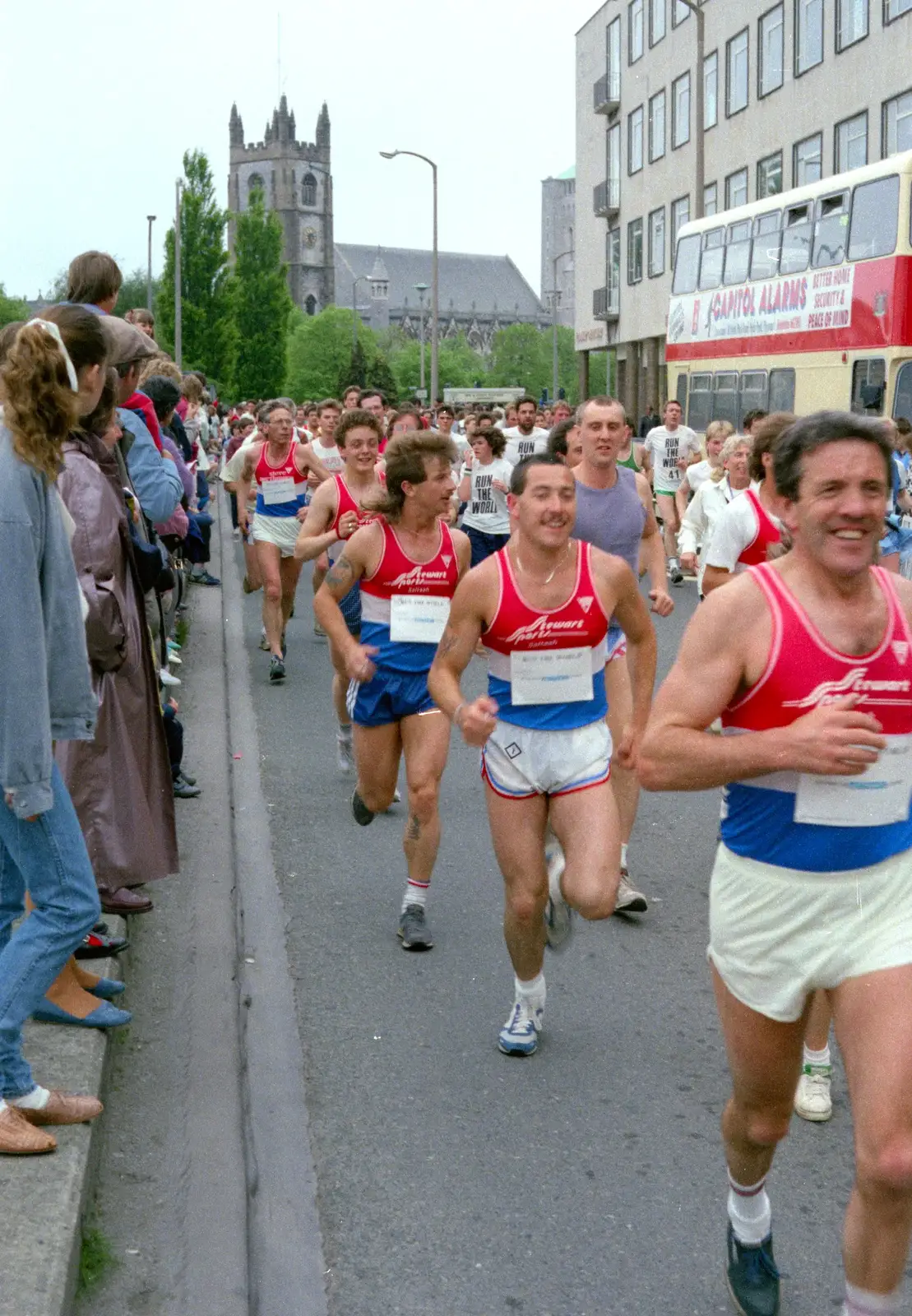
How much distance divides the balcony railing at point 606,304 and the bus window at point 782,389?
33406 millimetres

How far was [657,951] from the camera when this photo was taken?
20.6 ft

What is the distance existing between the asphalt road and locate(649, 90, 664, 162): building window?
4639 cm

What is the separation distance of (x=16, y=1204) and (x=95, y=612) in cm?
214

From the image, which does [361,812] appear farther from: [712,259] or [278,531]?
[712,259]

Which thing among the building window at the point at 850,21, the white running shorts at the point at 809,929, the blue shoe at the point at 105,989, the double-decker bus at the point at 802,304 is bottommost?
the blue shoe at the point at 105,989

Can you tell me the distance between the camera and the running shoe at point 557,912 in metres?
5.21

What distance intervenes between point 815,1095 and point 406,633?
2715 mm

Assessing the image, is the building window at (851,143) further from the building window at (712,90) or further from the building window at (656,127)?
the building window at (656,127)

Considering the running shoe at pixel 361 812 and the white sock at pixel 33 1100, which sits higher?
the white sock at pixel 33 1100

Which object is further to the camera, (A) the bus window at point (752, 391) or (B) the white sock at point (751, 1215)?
(A) the bus window at point (752, 391)

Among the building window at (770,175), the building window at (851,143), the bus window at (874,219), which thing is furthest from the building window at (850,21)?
the bus window at (874,219)

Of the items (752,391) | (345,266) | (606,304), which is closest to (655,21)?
(606,304)

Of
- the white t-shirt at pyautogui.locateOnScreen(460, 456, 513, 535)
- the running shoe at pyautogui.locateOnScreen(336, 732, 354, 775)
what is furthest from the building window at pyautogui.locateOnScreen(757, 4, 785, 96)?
the running shoe at pyautogui.locateOnScreen(336, 732, 354, 775)

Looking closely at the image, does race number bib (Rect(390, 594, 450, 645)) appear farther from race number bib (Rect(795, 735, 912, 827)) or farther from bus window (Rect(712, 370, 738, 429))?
bus window (Rect(712, 370, 738, 429))
